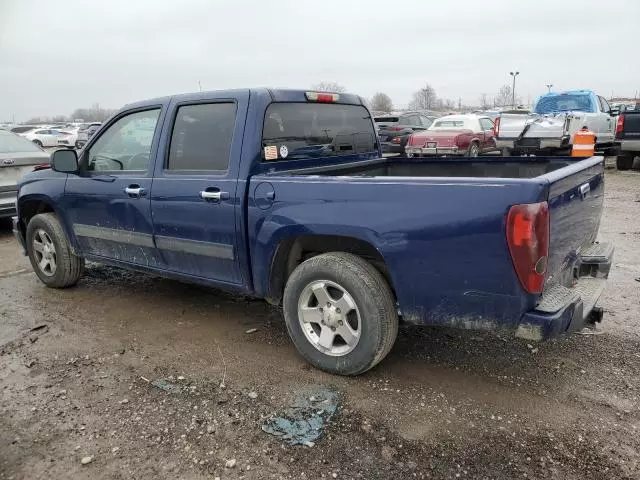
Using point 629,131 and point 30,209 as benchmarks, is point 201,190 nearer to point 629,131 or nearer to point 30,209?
point 30,209

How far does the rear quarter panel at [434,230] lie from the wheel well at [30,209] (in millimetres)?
3344

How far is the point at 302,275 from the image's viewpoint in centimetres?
335

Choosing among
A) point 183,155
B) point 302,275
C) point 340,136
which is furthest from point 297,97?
point 302,275

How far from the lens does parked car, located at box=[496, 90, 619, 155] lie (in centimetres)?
1235

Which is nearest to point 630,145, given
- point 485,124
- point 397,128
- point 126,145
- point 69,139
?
point 485,124

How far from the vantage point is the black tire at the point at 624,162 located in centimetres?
1351

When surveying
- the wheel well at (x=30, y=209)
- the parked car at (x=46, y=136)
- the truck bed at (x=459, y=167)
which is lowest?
the wheel well at (x=30, y=209)

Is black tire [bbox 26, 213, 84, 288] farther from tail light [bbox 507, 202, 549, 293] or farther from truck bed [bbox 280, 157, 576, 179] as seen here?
tail light [bbox 507, 202, 549, 293]

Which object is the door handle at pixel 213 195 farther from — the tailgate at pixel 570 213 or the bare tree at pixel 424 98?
the bare tree at pixel 424 98

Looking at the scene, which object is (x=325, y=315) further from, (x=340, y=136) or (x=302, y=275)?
(x=340, y=136)

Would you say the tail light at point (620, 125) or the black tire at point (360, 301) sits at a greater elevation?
the tail light at point (620, 125)

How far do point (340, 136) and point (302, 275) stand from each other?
5.00ft

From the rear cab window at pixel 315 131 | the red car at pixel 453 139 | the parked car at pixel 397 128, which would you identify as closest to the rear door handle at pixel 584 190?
the rear cab window at pixel 315 131

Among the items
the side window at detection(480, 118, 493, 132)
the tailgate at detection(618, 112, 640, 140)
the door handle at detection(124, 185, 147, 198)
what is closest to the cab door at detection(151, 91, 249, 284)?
the door handle at detection(124, 185, 147, 198)
